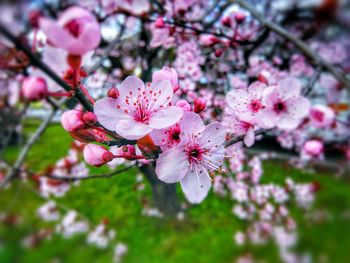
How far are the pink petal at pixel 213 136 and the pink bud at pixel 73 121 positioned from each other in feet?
0.87

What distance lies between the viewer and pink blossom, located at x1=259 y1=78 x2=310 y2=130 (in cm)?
81

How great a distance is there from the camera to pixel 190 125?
0.59 m

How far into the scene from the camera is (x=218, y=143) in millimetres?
649

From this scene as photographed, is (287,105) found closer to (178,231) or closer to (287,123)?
(287,123)

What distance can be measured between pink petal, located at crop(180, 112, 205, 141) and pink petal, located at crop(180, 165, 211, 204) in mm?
100

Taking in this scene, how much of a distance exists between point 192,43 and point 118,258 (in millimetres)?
1776

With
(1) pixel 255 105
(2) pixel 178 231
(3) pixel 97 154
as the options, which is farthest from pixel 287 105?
(2) pixel 178 231

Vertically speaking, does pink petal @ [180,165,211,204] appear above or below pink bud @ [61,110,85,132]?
below

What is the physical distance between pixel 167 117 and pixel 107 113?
0.12 metres

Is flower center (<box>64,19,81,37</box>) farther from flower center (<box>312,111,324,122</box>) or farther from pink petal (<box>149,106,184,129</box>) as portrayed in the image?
flower center (<box>312,111,324,122</box>)

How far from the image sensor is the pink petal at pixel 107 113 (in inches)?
21.5

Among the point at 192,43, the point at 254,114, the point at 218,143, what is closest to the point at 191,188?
the point at 218,143

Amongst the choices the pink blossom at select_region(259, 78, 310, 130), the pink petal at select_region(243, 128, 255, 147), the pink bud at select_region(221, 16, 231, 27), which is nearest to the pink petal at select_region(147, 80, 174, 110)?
the pink petal at select_region(243, 128, 255, 147)

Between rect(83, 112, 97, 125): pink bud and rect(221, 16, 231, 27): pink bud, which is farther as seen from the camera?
rect(221, 16, 231, 27): pink bud
